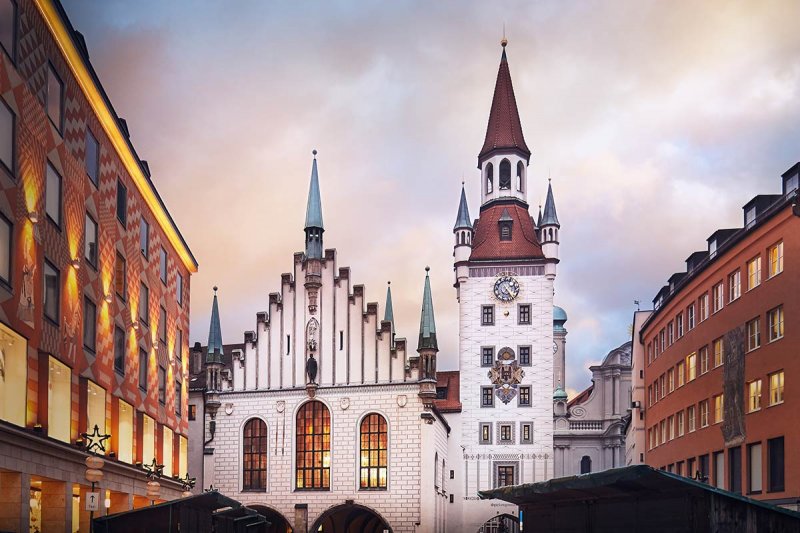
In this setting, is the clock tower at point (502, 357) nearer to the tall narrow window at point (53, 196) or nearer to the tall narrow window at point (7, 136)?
the tall narrow window at point (53, 196)

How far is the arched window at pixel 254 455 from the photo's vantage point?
61.5m

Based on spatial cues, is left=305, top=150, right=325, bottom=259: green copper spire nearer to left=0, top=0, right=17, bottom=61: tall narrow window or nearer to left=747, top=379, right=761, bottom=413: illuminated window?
left=747, top=379, right=761, bottom=413: illuminated window

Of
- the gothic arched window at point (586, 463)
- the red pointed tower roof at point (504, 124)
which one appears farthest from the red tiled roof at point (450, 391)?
the red pointed tower roof at point (504, 124)

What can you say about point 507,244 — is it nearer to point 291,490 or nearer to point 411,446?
point 411,446

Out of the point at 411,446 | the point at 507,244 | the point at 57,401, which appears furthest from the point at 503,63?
the point at 57,401

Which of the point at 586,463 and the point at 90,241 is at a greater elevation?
the point at 90,241

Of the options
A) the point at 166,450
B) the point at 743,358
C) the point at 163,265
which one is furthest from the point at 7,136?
the point at 743,358

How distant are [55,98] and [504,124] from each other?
2199 inches

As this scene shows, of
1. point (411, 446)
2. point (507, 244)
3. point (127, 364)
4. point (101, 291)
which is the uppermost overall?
point (507, 244)

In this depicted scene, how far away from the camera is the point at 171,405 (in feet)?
141

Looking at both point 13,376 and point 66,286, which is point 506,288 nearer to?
point 66,286

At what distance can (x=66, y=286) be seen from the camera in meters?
26.5

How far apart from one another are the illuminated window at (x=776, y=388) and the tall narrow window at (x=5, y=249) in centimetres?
2501

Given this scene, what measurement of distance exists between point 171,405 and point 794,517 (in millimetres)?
32767
